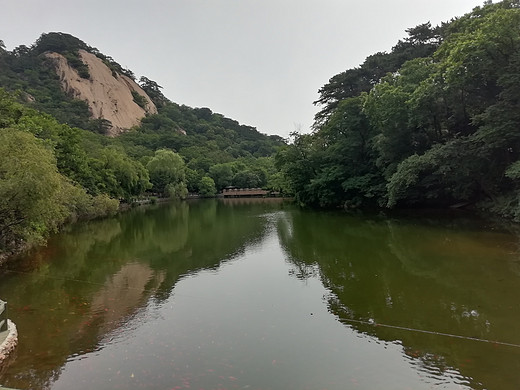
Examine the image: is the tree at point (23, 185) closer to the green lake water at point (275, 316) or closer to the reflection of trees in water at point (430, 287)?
the green lake water at point (275, 316)

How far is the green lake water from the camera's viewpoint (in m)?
5.86

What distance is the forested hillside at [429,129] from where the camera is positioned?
62.4ft

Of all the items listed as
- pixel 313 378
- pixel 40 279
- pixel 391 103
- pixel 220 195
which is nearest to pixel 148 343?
pixel 313 378

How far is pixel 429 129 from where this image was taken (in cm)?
2706

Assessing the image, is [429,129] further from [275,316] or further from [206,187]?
[206,187]

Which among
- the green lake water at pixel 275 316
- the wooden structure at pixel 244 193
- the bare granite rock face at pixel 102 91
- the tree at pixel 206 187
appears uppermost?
the bare granite rock face at pixel 102 91

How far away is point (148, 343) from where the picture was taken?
7.16m

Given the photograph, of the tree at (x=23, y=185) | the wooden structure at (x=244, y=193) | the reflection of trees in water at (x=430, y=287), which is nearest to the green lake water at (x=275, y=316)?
the reflection of trees in water at (x=430, y=287)

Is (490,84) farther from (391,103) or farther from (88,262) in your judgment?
(88,262)

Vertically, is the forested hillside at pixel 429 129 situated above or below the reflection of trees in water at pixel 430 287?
above

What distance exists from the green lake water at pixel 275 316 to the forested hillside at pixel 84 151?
2643mm

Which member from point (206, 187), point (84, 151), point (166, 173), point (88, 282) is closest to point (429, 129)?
point (88, 282)

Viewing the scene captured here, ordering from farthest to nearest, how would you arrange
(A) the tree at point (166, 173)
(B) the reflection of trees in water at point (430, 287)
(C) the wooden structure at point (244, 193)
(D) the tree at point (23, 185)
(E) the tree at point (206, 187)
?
(C) the wooden structure at point (244, 193)
(E) the tree at point (206, 187)
(A) the tree at point (166, 173)
(D) the tree at point (23, 185)
(B) the reflection of trees in water at point (430, 287)

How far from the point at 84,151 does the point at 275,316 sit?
103 ft
